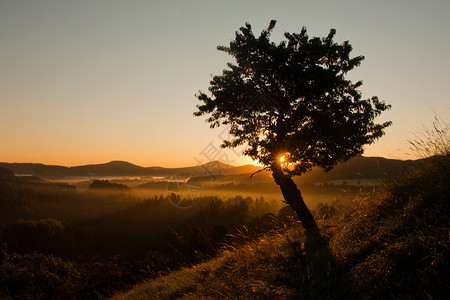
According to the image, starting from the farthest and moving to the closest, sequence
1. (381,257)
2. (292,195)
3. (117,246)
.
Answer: (117,246) < (292,195) < (381,257)

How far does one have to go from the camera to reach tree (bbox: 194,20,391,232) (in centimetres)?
1030

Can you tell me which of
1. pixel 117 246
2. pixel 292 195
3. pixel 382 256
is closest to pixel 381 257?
pixel 382 256

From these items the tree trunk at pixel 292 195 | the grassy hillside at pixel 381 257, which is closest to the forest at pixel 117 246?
the tree trunk at pixel 292 195

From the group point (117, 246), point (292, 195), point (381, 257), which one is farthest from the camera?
point (117, 246)

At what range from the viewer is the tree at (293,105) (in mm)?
10297

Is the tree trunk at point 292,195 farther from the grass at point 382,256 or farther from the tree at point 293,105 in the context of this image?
the grass at point 382,256

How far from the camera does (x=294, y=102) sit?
36.9 feet

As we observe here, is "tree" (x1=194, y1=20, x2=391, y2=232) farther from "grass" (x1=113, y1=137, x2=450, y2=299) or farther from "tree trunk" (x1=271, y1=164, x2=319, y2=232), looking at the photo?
"grass" (x1=113, y1=137, x2=450, y2=299)

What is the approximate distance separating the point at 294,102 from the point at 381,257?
8.23 metres

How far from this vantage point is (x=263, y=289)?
4816mm

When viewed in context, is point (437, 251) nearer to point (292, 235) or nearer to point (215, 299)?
point (215, 299)

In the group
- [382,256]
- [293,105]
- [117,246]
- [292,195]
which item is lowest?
[117,246]

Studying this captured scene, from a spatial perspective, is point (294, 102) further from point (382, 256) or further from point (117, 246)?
point (117, 246)

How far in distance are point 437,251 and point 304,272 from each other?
2556 millimetres
